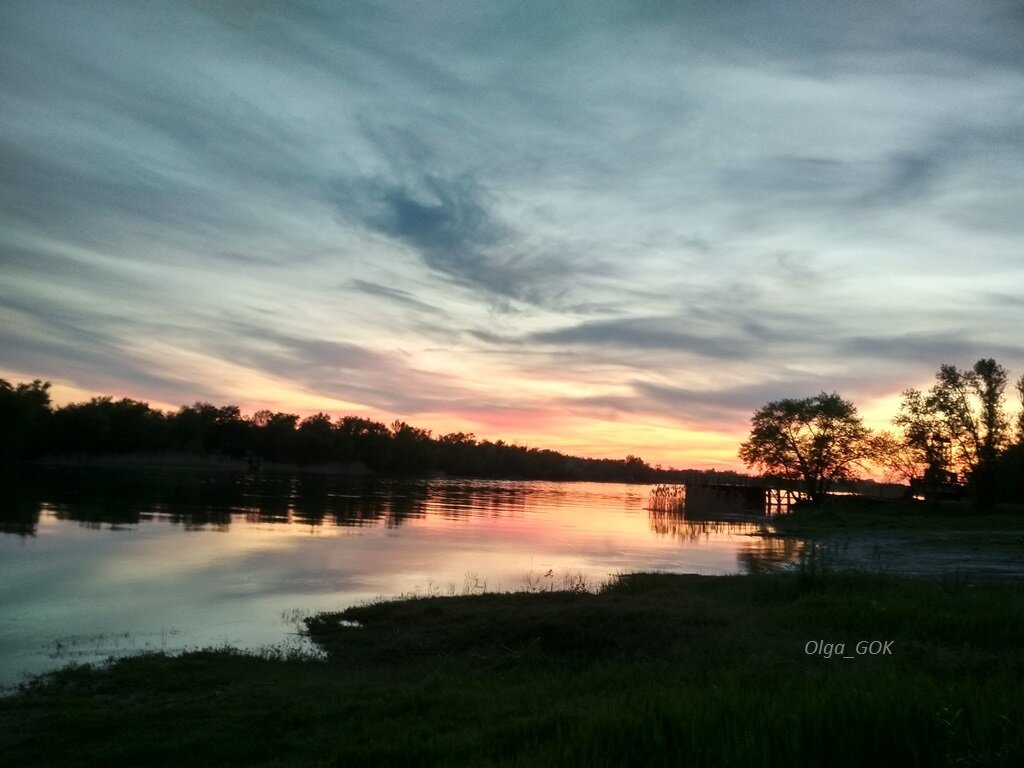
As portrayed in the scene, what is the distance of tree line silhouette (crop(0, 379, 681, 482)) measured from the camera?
10369cm

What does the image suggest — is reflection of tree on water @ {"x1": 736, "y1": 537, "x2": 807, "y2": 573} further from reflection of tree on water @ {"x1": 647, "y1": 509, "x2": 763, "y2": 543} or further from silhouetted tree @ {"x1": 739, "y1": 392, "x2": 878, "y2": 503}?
silhouetted tree @ {"x1": 739, "y1": 392, "x2": 878, "y2": 503}

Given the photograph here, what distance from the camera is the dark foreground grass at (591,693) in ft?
22.9

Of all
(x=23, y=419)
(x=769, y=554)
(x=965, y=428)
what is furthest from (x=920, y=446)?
(x=23, y=419)

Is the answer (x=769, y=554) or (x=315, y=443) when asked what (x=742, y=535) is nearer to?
(x=769, y=554)

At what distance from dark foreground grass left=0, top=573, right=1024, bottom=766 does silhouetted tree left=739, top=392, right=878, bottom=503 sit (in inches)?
2592

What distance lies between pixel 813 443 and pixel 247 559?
65.7 metres

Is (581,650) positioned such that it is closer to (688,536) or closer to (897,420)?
(688,536)

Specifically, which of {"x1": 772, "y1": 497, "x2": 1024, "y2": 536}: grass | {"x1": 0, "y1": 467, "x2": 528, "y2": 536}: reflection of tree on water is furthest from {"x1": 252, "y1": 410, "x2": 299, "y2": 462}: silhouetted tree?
{"x1": 772, "y1": 497, "x2": 1024, "y2": 536}: grass

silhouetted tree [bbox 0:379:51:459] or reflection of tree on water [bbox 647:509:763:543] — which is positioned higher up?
silhouetted tree [bbox 0:379:51:459]

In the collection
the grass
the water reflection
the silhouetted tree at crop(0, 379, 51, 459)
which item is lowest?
the water reflection

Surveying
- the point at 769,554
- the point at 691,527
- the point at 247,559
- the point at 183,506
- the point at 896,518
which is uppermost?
the point at 896,518

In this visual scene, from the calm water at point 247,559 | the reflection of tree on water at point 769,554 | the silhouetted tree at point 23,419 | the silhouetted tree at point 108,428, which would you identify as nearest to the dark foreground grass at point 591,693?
the calm water at point 247,559

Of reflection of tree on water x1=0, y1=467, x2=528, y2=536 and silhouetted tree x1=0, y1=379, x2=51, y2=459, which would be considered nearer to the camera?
→ reflection of tree on water x1=0, y1=467, x2=528, y2=536

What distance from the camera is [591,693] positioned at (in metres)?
Result: 9.93
